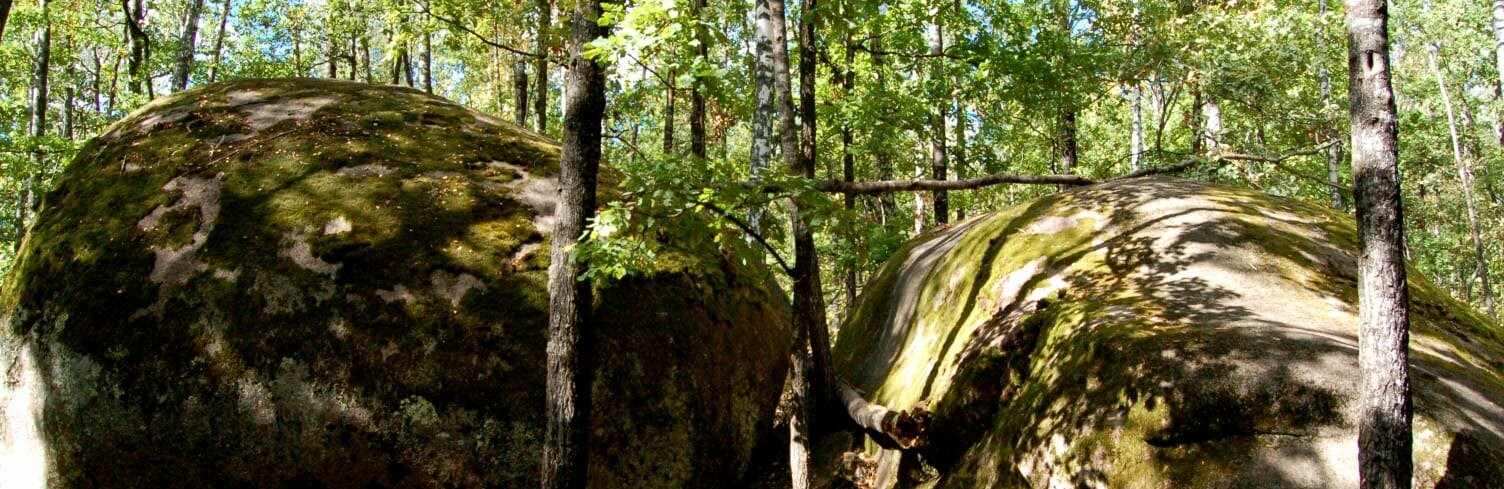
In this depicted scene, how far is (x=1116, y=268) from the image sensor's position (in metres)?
6.30

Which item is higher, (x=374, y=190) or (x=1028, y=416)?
(x=374, y=190)

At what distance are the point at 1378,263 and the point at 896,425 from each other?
330cm

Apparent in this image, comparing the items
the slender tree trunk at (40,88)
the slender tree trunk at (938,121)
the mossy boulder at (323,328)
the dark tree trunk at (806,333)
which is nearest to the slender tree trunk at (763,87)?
the dark tree trunk at (806,333)

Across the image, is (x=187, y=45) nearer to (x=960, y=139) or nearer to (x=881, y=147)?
(x=881, y=147)

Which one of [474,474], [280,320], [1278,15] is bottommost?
[474,474]

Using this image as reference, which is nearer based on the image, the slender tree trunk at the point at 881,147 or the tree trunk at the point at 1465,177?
the slender tree trunk at the point at 881,147

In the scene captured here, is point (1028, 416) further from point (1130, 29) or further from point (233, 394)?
point (1130, 29)

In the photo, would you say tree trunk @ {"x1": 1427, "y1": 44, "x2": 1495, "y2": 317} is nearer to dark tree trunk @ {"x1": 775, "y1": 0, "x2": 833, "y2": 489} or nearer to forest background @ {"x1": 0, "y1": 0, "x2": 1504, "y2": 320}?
forest background @ {"x1": 0, "y1": 0, "x2": 1504, "y2": 320}

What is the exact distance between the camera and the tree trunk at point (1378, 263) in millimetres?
3445

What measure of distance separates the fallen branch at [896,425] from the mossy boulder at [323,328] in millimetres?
1445

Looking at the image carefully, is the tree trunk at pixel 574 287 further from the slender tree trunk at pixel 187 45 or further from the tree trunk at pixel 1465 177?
the tree trunk at pixel 1465 177

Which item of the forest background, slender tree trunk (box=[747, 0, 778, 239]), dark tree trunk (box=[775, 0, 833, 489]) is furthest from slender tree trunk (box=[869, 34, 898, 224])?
dark tree trunk (box=[775, 0, 833, 489])

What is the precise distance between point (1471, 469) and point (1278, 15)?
12818 millimetres

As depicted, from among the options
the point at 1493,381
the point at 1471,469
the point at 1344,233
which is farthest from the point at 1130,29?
the point at 1471,469
